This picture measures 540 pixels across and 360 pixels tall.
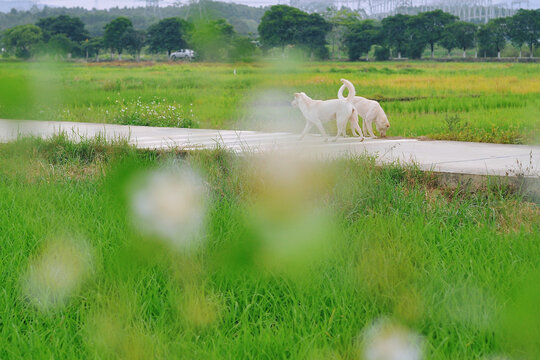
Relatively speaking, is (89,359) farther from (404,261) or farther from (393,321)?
(404,261)

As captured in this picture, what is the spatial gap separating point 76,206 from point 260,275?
1.33 m

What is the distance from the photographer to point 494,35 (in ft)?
157

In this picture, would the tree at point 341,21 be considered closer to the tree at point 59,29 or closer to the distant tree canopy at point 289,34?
the distant tree canopy at point 289,34

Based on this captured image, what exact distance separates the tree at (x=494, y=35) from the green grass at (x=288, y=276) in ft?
160

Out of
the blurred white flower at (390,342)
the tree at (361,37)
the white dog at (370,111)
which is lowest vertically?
the blurred white flower at (390,342)

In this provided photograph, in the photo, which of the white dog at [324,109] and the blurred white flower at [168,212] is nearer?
the blurred white flower at [168,212]

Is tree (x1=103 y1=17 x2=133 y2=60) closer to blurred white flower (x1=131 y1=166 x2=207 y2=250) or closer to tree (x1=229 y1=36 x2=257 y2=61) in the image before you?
→ blurred white flower (x1=131 y1=166 x2=207 y2=250)

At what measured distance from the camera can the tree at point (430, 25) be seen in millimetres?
51938

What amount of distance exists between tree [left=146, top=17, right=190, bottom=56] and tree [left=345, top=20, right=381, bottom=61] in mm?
40875

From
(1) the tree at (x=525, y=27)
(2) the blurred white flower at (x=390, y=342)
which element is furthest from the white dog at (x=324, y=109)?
(1) the tree at (x=525, y=27)

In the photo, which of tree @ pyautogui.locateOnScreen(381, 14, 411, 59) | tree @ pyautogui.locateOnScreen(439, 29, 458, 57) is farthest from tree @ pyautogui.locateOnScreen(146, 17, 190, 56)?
tree @ pyautogui.locateOnScreen(439, 29, 458, 57)

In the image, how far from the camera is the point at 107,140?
452cm

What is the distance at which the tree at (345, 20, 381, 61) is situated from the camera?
43.5 meters

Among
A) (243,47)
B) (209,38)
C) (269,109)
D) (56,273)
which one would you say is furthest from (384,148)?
(269,109)
